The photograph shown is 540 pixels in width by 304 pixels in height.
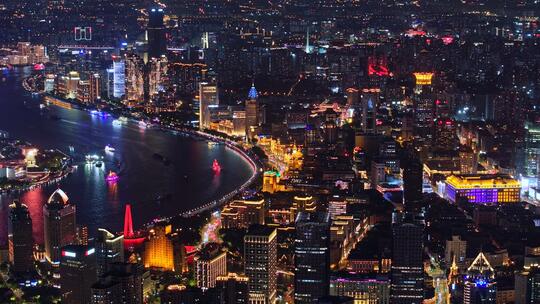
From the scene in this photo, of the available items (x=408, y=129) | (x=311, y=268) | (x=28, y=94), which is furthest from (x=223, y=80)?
(x=311, y=268)

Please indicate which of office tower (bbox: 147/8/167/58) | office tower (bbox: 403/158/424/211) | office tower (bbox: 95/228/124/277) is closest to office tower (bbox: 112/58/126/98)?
office tower (bbox: 147/8/167/58)

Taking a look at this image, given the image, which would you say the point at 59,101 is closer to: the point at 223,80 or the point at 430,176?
the point at 223,80

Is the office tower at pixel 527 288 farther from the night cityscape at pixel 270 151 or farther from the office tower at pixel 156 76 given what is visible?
the office tower at pixel 156 76

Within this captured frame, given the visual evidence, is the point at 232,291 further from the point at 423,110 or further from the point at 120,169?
the point at 423,110

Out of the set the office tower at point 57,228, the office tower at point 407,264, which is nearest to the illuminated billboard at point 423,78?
the office tower at point 57,228

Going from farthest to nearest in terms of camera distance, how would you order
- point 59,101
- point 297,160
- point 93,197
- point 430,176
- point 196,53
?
point 196,53, point 59,101, point 297,160, point 430,176, point 93,197

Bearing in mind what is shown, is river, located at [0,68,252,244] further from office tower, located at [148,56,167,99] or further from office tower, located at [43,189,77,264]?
office tower, located at [148,56,167,99]

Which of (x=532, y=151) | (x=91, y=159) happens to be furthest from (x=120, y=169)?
(x=532, y=151)
